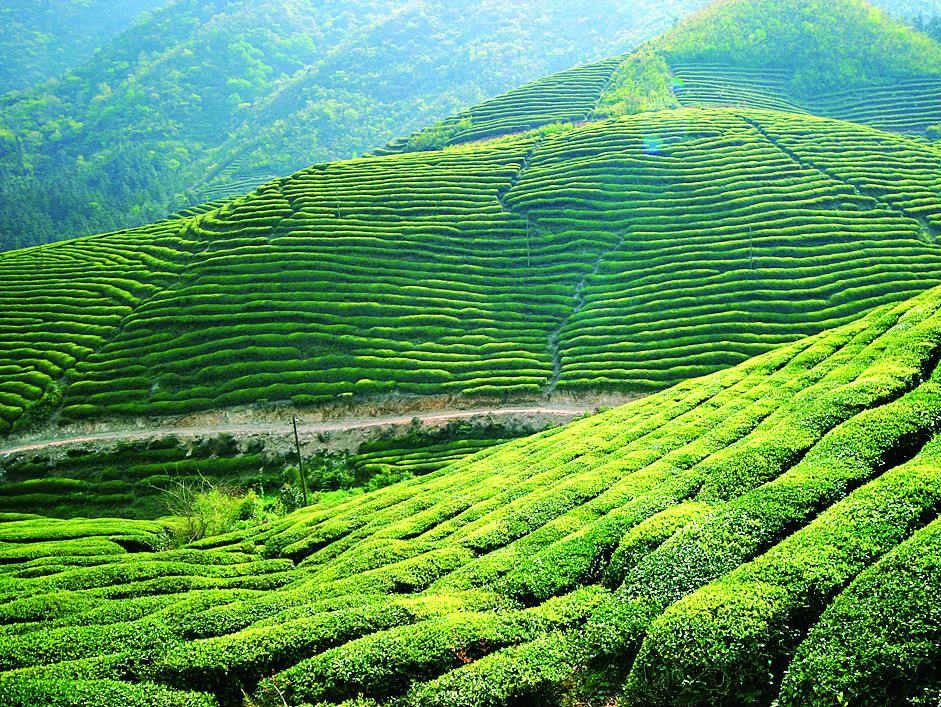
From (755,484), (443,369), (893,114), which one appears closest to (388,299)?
(443,369)

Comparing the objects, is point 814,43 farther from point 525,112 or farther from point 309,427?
point 309,427

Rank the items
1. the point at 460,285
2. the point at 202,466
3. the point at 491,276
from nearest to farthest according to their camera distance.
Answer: the point at 202,466
the point at 460,285
the point at 491,276

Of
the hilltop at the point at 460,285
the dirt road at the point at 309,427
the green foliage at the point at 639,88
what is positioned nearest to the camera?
the dirt road at the point at 309,427

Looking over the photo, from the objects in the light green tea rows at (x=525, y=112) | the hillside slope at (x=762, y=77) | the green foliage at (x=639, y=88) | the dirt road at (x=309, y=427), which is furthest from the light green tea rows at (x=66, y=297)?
the green foliage at (x=639, y=88)

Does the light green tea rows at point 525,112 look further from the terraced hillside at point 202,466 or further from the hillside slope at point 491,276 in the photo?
the terraced hillside at point 202,466

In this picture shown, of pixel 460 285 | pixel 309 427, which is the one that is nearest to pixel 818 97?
pixel 460 285
